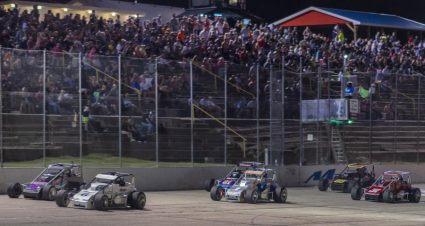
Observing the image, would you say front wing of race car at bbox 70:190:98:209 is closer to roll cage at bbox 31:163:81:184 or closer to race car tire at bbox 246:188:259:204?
roll cage at bbox 31:163:81:184

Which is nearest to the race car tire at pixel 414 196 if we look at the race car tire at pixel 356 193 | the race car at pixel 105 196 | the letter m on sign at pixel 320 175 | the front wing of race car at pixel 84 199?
the race car tire at pixel 356 193

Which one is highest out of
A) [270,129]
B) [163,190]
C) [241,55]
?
Result: [241,55]

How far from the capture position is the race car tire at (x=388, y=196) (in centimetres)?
→ 2848

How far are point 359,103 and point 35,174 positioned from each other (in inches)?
633

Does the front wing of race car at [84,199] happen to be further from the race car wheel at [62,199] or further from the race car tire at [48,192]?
the race car tire at [48,192]

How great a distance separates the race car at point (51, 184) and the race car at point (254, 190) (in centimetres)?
501

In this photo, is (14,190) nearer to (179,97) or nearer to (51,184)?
(51,184)

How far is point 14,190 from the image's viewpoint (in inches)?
1010

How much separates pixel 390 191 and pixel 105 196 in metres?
11.1

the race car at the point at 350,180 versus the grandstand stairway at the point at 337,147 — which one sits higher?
the grandstand stairway at the point at 337,147

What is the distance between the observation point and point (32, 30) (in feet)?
109

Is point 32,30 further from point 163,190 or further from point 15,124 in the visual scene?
point 163,190

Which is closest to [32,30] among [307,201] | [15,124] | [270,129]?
[15,124]

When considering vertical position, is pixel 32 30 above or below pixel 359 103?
above
